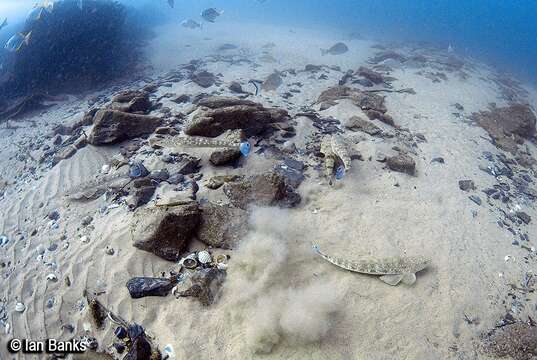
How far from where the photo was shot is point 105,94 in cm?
1215

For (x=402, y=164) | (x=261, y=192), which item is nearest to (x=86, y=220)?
(x=261, y=192)

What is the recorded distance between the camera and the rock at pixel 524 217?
636 cm

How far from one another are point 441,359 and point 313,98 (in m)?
9.01

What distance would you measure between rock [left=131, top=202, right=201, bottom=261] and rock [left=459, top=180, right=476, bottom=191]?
5844mm

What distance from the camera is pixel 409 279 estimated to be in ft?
15.1

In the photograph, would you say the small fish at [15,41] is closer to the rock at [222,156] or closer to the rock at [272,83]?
the rock at [272,83]

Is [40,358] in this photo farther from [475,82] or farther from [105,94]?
[475,82]

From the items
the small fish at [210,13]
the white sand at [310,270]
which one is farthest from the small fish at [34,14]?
the white sand at [310,270]

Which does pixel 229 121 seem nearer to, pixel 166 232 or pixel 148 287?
pixel 166 232

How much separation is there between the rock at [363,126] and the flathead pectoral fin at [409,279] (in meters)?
4.61

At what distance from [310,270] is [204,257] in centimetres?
161

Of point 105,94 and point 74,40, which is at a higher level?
point 74,40

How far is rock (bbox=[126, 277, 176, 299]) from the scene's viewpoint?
4.24 meters

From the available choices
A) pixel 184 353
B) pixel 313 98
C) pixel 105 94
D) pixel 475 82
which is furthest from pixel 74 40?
pixel 475 82
